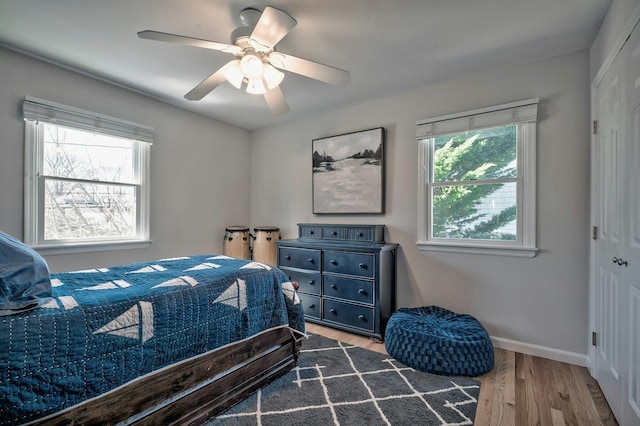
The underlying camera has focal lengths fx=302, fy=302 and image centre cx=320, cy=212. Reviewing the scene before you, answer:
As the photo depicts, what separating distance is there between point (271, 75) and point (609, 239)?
2.35m

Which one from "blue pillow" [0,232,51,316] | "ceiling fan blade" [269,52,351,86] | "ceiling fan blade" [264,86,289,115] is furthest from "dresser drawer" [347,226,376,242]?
"blue pillow" [0,232,51,316]

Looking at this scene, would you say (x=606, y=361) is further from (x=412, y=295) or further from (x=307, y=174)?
(x=307, y=174)

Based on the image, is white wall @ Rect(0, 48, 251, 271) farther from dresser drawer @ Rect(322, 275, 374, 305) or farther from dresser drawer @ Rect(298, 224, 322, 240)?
dresser drawer @ Rect(322, 275, 374, 305)

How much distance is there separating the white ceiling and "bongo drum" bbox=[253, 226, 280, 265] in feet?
5.91

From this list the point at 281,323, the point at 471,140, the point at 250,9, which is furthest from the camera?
the point at 471,140

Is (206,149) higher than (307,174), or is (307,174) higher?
(206,149)

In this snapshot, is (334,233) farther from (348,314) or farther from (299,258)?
(348,314)

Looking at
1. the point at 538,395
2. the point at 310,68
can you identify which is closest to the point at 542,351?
the point at 538,395

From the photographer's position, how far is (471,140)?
280 centimetres

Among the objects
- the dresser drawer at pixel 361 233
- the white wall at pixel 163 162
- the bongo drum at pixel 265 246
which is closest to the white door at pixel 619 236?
the dresser drawer at pixel 361 233

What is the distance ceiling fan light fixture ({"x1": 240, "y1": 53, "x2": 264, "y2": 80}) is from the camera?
6.05 ft

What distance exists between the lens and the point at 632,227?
152cm

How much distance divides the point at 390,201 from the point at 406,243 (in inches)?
18.8

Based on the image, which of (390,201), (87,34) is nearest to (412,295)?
(390,201)
